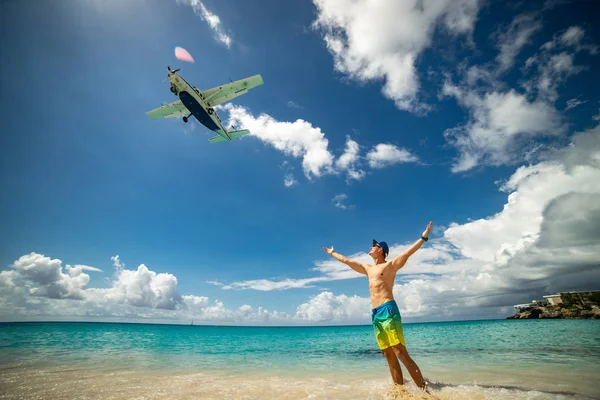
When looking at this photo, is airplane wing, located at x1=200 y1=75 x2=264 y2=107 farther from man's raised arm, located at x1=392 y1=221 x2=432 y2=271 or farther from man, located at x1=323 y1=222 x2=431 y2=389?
man's raised arm, located at x1=392 y1=221 x2=432 y2=271

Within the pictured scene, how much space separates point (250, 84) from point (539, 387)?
888 inches

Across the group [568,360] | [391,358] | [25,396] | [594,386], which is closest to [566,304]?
[568,360]

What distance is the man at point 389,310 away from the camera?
3.92 meters

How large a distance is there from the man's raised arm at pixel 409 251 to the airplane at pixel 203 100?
1851 centimetres

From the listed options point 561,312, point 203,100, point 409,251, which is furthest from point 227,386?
point 561,312

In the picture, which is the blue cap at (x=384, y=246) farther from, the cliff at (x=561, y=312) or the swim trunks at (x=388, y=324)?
the cliff at (x=561, y=312)

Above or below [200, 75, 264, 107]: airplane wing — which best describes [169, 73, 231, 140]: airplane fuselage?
below

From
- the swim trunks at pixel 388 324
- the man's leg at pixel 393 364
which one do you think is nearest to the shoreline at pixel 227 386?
the man's leg at pixel 393 364

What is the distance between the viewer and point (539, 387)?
520cm

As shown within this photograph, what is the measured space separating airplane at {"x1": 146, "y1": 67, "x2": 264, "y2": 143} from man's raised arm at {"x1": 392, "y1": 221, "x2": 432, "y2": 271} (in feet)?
60.7

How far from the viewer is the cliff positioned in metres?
59.5

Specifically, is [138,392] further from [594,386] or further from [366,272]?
[594,386]

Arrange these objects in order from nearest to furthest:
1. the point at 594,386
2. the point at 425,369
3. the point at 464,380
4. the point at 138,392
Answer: the point at 594,386, the point at 138,392, the point at 464,380, the point at 425,369

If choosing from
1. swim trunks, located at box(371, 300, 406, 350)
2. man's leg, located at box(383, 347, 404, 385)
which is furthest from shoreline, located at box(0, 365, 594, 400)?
swim trunks, located at box(371, 300, 406, 350)
